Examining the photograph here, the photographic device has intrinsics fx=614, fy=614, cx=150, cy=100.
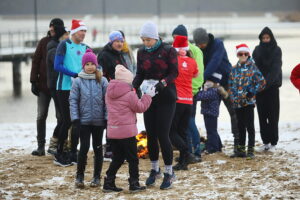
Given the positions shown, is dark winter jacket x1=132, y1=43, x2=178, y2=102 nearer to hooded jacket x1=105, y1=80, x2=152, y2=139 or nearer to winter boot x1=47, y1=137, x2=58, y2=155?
hooded jacket x1=105, y1=80, x2=152, y2=139

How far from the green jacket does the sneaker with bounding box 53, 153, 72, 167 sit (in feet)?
5.91

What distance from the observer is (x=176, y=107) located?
6.98 metres

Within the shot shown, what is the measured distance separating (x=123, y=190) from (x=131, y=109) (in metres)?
0.90

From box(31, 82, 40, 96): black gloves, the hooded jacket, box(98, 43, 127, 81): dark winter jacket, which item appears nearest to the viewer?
the hooded jacket

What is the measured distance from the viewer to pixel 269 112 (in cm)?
840

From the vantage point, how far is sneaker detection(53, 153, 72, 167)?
765cm

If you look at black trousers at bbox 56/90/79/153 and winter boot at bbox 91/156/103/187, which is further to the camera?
black trousers at bbox 56/90/79/153

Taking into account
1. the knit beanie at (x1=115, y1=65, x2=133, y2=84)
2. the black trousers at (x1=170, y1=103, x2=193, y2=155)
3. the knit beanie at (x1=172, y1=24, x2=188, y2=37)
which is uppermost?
the knit beanie at (x1=172, y1=24, x2=188, y2=37)

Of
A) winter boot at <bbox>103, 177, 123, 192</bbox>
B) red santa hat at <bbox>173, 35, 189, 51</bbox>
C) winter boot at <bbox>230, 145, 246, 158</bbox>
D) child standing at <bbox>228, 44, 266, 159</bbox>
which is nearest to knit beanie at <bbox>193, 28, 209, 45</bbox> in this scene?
child standing at <bbox>228, 44, 266, 159</bbox>

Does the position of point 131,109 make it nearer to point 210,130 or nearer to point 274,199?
point 274,199

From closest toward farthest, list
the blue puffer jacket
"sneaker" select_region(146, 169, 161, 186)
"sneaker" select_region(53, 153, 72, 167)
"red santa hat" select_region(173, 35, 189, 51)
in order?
the blue puffer jacket < "sneaker" select_region(146, 169, 161, 186) < "red santa hat" select_region(173, 35, 189, 51) < "sneaker" select_region(53, 153, 72, 167)

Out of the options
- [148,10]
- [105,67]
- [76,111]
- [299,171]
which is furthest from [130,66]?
[148,10]

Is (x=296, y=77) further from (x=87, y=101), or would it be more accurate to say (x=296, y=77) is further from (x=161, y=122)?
(x=87, y=101)

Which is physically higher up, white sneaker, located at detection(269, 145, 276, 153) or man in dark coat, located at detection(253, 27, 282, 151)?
man in dark coat, located at detection(253, 27, 282, 151)
